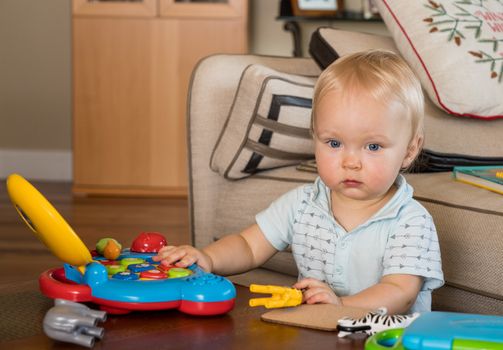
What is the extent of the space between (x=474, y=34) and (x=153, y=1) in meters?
2.20

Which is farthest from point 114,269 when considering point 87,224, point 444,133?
point 87,224

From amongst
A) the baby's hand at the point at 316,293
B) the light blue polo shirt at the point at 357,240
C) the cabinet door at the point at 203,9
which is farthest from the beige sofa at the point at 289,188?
the cabinet door at the point at 203,9

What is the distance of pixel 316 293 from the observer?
1.15 metres

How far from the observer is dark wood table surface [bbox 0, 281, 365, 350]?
96 centimetres

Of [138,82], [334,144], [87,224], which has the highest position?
[334,144]

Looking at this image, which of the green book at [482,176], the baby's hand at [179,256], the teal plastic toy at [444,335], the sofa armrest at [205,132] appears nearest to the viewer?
the teal plastic toy at [444,335]

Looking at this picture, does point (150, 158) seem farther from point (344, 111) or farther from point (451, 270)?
point (344, 111)

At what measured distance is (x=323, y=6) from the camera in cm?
411

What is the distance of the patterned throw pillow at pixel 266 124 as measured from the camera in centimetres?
185

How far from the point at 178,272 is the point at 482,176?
0.73 metres

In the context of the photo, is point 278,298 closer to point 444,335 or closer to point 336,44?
point 444,335

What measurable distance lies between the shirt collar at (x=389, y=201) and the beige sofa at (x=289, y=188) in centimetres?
23

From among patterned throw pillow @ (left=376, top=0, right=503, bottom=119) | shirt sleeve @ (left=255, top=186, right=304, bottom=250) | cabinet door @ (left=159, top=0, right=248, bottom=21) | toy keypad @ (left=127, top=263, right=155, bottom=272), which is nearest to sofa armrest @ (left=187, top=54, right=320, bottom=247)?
patterned throw pillow @ (left=376, top=0, right=503, bottom=119)

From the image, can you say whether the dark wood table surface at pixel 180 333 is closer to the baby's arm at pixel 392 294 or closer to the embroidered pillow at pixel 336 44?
the baby's arm at pixel 392 294
